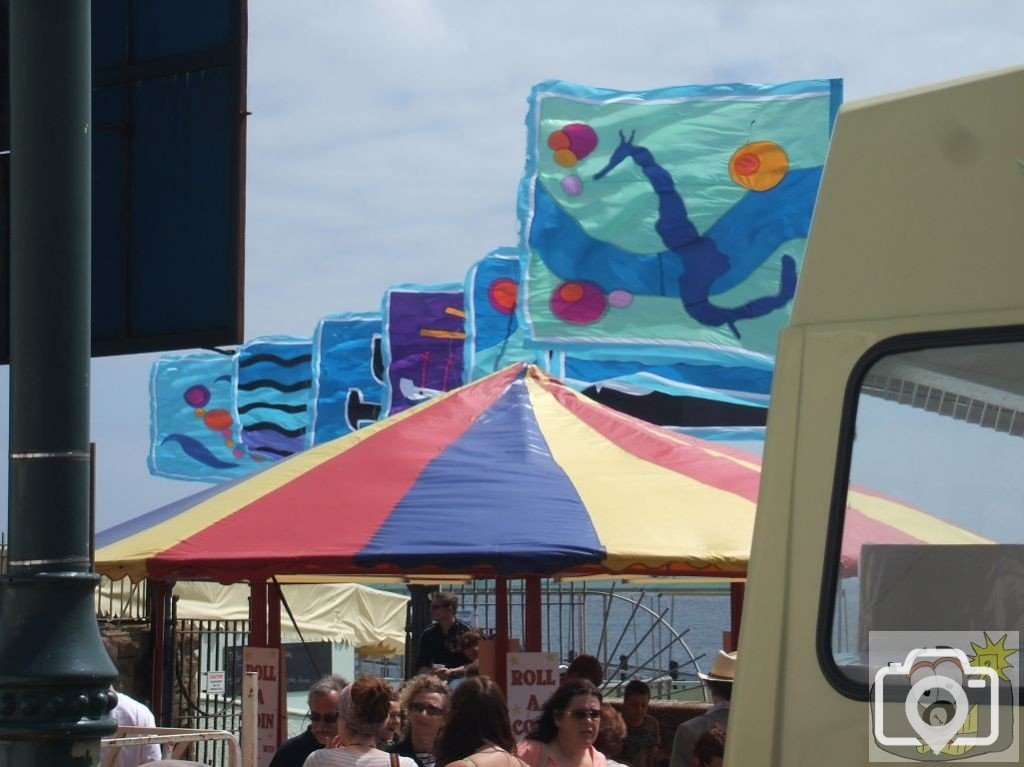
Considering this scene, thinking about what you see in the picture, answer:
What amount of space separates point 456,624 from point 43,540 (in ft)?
28.8

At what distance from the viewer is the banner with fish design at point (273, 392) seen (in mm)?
41406

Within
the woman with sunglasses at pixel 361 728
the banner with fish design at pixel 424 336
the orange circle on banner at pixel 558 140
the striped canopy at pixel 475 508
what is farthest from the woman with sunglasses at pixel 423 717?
the banner with fish design at pixel 424 336

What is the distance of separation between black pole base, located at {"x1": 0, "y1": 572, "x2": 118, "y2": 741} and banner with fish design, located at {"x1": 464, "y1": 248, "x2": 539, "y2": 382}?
796 inches

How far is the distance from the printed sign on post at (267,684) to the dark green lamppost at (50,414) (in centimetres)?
624

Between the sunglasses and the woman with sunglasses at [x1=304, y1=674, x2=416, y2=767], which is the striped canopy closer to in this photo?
the sunglasses

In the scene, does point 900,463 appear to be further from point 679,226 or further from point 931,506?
point 679,226

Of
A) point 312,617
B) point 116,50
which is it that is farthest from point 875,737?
point 312,617

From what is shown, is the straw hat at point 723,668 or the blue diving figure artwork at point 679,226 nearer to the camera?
the straw hat at point 723,668

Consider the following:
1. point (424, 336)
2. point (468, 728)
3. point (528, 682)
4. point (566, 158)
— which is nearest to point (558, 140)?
point (566, 158)

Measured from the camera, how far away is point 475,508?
31.1 ft

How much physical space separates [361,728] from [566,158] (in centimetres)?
1203

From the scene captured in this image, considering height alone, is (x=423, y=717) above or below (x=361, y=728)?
below

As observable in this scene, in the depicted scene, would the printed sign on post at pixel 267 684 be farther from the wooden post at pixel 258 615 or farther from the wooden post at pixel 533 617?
the wooden post at pixel 533 617

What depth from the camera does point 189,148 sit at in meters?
4.90
